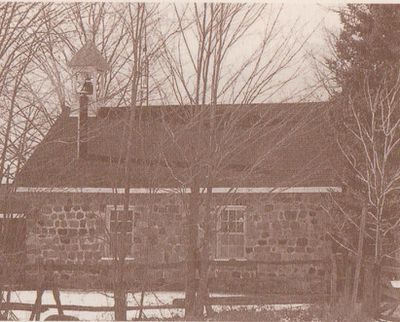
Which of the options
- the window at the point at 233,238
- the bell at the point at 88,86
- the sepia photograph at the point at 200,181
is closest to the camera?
the sepia photograph at the point at 200,181

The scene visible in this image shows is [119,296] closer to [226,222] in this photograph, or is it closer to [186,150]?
[186,150]

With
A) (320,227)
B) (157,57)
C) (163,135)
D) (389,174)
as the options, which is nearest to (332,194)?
(320,227)

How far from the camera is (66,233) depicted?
57.3 feet

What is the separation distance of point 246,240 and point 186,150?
527cm

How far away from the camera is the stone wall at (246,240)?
16.9 metres

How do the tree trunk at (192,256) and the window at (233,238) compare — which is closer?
the tree trunk at (192,256)

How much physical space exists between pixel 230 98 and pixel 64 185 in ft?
13.0

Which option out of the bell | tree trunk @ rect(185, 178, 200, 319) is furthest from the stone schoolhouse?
tree trunk @ rect(185, 178, 200, 319)

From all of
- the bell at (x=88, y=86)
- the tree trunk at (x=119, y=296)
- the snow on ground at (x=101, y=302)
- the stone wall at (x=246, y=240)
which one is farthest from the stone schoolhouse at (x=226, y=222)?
the tree trunk at (x=119, y=296)

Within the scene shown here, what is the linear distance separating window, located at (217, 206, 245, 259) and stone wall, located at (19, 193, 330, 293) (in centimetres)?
13

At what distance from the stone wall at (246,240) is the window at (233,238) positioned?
13cm

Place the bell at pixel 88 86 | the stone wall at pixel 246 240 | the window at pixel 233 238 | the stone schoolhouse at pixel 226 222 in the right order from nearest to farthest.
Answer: the bell at pixel 88 86
the stone schoolhouse at pixel 226 222
the stone wall at pixel 246 240
the window at pixel 233 238

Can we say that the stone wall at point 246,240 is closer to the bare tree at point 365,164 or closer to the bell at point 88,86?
the bare tree at point 365,164

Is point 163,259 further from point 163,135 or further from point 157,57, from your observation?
point 157,57
